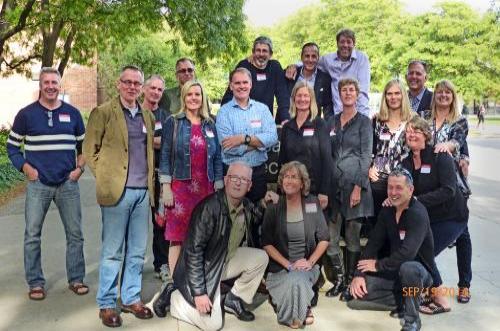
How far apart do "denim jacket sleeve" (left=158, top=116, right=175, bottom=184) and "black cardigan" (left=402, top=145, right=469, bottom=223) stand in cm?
205

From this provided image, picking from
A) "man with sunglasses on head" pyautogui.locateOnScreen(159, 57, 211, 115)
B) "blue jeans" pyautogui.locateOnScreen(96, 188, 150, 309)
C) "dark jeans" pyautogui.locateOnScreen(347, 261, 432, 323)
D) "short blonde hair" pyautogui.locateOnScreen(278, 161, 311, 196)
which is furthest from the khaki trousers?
"man with sunglasses on head" pyautogui.locateOnScreen(159, 57, 211, 115)

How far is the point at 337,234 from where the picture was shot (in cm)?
497

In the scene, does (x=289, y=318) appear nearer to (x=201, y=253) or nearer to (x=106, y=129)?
(x=201, y=253)

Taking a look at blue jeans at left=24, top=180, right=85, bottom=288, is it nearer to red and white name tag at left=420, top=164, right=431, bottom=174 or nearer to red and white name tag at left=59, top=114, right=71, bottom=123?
red and white name tag at left=59, top=114, right=71, bottom=123

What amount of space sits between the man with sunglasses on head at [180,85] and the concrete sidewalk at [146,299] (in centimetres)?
178

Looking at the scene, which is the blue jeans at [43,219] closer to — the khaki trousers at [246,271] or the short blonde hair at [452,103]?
the khaki trousers at [246,271]

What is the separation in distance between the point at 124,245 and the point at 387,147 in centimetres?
249

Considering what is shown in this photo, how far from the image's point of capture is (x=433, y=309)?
4453 millimetres

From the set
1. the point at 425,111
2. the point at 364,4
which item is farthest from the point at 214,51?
the point at 364,4

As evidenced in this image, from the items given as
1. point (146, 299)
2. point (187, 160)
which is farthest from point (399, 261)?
point (146, 299)

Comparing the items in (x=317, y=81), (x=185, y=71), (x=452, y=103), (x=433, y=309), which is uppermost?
(x=185, y=71)

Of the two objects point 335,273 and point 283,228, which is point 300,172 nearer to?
point 283,228

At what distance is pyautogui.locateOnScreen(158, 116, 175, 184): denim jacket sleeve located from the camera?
4.39 m

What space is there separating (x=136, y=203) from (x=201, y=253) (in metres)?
0.67
